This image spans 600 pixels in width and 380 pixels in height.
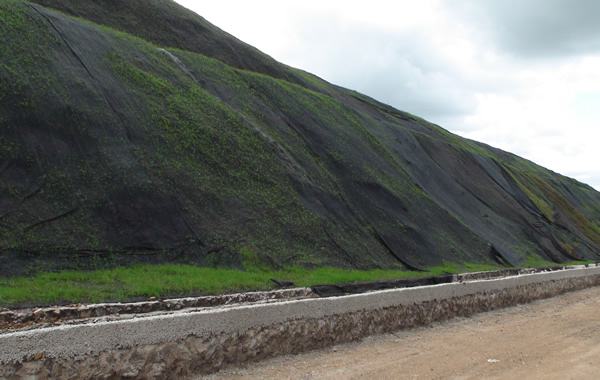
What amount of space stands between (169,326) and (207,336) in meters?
0.72

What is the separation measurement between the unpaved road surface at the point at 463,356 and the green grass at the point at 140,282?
9.14 feet

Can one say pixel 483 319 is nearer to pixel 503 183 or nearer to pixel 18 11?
pixel 18 11

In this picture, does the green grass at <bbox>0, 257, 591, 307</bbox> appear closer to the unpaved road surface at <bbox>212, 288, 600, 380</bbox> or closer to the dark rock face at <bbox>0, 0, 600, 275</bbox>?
the dark rock face at <bbox>0, 0, 600, 275</bbox>

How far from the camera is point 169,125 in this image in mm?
16219

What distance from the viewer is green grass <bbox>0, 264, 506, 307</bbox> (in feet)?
→ 30.3

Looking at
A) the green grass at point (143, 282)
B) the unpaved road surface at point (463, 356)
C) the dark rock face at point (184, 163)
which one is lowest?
the unpaved road surface at point (463, 356)

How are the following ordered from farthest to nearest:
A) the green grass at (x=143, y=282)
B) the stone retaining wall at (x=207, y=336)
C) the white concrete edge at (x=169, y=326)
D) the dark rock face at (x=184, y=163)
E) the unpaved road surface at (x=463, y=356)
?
the dark rock face at (x=184, y=163) → the green grass at (x=143, y=282) → the unpaved road surface at (x=463, y=356) → the stone retaining wall at (x=207, y=336) → the white concrete edge at (x=169, y=326)

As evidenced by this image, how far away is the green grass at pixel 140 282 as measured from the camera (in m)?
9.23

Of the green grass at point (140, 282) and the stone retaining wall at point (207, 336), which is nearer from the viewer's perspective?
the stone retaining wall at point (207, 336)

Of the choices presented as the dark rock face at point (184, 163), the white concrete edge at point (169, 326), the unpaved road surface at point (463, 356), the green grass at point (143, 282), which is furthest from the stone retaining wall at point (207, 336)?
the dark rock face at point (184, 163)

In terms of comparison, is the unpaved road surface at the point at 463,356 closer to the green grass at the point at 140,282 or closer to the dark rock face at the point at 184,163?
the green grass at the point at 140,282

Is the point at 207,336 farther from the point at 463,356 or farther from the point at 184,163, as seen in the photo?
the point at 184,163

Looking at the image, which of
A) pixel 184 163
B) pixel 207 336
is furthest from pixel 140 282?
pixel 184 163

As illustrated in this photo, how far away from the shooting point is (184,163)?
15375mm
